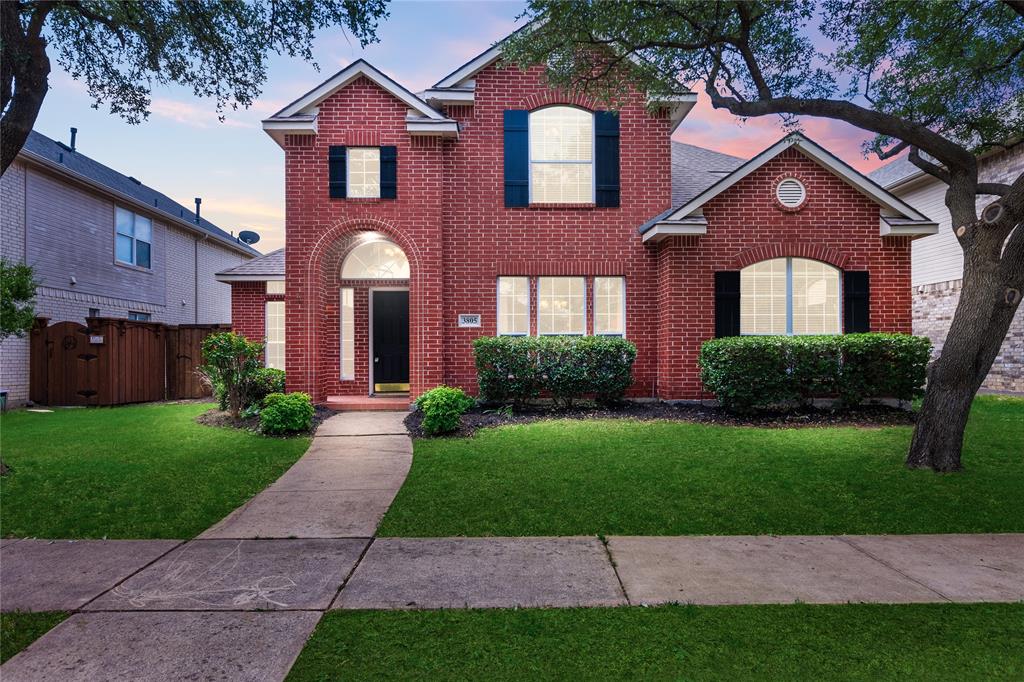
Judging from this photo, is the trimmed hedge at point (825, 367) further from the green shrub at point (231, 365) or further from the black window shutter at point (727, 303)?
the green shrub at point (231, 365)

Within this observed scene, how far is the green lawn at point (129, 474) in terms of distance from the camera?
16.7ft

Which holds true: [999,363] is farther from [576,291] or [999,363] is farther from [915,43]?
[576,291]

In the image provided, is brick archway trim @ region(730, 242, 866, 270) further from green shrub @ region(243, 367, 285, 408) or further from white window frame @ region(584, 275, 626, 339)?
green shrub @ region(243, 367, 285, 408)

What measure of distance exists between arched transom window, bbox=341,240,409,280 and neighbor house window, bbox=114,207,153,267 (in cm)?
1010

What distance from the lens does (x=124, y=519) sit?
5.16 m

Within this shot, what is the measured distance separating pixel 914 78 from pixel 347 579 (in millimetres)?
11450

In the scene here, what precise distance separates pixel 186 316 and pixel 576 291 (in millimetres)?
17048

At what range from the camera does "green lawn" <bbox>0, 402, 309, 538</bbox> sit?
200 inches

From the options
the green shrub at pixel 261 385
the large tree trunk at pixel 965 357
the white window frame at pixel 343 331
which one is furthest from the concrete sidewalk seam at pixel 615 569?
the white window frame at pixel 343 331

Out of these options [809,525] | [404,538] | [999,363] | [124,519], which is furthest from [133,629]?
[999,363]

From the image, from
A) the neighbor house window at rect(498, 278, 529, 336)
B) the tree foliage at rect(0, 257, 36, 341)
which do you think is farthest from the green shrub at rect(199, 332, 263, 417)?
the neighbor house window at rect(498, 278, 529, 336)

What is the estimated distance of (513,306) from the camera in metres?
12.1

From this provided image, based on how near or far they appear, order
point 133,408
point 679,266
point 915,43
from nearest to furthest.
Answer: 1. point 915,43
2. point 679,266
3. point 133,408

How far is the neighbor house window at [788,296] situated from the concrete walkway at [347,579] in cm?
714
